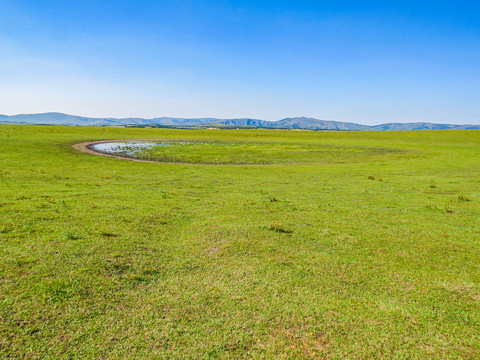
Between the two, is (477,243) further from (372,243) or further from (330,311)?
(330,311)

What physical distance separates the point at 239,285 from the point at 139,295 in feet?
10.6

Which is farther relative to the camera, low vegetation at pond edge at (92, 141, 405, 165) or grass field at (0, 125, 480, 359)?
low vegetation at pond edge at (92, 141, 405, 165)

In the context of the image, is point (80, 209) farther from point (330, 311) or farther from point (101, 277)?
point (330, 311)

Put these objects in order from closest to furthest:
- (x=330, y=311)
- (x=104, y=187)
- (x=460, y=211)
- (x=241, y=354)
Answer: (x=241, y=354)
(x=330, y=311)
(x=460, y=211)
(x=104, y=187)

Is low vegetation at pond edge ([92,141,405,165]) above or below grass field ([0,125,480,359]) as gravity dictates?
above

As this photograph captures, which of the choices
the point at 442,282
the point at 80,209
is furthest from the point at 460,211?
the point at 80,209

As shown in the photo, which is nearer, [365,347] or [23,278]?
[365,347]

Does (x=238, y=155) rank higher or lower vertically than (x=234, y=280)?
higher

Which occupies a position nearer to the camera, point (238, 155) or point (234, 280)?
point (234, 280)

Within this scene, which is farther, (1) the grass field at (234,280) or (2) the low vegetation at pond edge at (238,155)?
(2) the low vegetation at pond edge at (238,155)

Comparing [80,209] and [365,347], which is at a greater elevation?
[80,209]

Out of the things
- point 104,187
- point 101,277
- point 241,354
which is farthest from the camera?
point 104,187

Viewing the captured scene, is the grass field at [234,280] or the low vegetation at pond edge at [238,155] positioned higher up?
the low vegetation at pond edge at [238,155]

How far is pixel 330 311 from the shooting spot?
7152 millimetres
